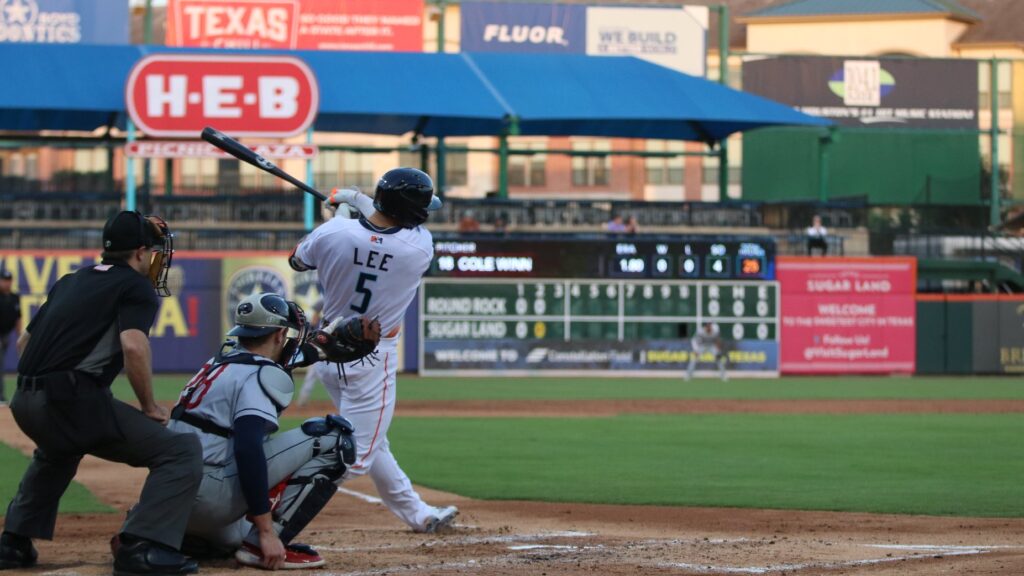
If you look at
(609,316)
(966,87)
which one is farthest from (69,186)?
(966,87)

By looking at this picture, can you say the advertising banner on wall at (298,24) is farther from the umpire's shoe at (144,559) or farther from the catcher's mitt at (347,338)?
the umpire's shoe at (144,559)

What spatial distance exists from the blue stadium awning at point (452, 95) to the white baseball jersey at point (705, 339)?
307 inches

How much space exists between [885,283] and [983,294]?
3262 mm

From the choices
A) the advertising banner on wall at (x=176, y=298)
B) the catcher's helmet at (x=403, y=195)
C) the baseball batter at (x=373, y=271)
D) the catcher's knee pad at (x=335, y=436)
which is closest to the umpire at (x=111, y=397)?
the catcher's knee pad at (x=335, y=436)

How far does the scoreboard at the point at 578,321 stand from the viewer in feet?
99.3

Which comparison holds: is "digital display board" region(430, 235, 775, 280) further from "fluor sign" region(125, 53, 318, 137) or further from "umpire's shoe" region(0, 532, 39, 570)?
"umpire's shoe" region(0, 532, 39, 570)

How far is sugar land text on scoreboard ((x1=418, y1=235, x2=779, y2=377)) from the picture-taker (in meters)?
30.2

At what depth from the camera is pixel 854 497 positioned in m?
11.0

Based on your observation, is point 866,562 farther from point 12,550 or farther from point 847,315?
point 847,315

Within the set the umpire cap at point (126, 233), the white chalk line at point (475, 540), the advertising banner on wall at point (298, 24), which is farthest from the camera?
the advertising banner on wall at point (298, 24)

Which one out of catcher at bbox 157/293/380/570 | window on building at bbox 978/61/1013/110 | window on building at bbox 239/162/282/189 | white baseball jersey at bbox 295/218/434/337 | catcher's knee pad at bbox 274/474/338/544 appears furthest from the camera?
window on building at bbox 239/162/282/189

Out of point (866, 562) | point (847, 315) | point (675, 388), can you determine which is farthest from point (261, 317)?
point (847, 315)

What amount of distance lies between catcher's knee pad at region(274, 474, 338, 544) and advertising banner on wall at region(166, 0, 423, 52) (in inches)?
1474

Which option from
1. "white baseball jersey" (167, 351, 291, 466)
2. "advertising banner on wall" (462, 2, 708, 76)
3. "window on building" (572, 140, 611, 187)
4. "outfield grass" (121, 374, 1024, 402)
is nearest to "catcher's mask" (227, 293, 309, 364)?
"white baseball jersey" (167, 351, 291, 466)
